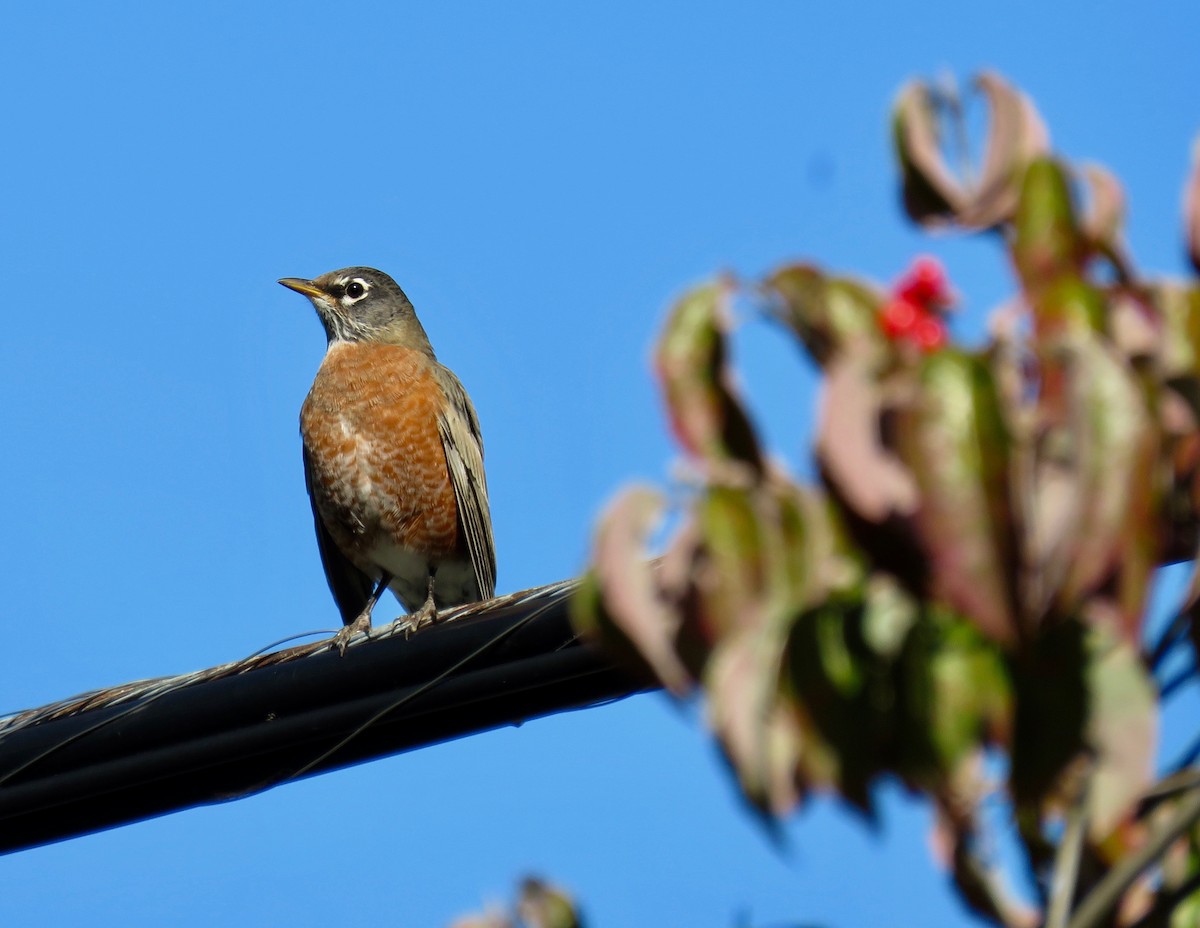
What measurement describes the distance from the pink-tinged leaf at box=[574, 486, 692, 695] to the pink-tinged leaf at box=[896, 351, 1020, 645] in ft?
0.93

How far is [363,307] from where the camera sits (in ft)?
27.2

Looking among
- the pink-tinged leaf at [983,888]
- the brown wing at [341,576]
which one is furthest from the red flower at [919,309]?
the brown wing at [341,576]

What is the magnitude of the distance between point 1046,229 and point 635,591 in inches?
21.0

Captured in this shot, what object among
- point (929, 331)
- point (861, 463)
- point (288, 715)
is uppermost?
point (288, 715)

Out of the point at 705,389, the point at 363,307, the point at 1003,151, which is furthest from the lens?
the point at 363,307

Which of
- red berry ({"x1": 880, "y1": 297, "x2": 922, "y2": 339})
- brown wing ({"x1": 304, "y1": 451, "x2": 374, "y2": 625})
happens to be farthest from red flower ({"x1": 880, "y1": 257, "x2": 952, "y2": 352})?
brown wing ({"x1": 304, "y1": 451, "x2": 374, "y2": 625})

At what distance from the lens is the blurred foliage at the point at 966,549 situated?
1.28 m

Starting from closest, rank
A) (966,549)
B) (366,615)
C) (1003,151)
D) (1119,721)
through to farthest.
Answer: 1. (966,549)
2. (1119,721)
3. (1003,151)
4. (366,615)

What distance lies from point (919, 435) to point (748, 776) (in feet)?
0.99

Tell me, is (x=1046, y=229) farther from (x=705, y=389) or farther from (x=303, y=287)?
(x=303, y=287)

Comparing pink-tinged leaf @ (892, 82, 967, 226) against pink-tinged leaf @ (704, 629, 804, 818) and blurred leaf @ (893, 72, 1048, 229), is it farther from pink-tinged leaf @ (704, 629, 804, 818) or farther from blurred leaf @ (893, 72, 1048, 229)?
pink-tinged leaf @ (704, 629, 804, 818)

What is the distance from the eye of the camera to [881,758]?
4.76 ft

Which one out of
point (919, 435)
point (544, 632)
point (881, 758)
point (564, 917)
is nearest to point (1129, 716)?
point (881, 758)

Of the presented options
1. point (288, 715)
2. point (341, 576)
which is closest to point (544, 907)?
point (288, 715)
